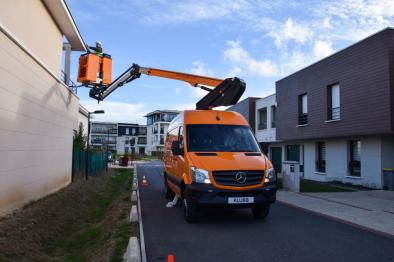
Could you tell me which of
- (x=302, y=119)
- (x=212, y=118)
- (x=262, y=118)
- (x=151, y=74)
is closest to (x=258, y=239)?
(x=212, y=118)

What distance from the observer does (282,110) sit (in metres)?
26.1

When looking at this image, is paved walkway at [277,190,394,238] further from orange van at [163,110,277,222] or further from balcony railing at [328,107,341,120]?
balcony railing at [328,107,341,120]

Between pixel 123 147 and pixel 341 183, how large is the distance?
95.9 metres

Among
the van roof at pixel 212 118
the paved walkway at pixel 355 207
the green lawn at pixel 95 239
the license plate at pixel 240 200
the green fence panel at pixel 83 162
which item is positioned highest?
the van roof at pixel 212 118

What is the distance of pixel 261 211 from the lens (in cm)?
881

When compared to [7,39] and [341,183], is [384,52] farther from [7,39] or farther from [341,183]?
[7,39]

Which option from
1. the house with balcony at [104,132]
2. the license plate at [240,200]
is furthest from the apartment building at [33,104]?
the house with balcony at [104,132]

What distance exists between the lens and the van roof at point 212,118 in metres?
9.51

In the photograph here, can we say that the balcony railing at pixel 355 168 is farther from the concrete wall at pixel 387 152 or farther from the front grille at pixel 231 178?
the front grille at pixel 231 178

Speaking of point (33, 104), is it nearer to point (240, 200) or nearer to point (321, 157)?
point (240, 200)

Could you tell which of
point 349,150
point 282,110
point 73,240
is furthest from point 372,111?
point 73,240

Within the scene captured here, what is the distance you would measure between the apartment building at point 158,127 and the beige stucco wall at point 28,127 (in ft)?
270

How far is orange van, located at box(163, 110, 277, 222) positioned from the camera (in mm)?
7820

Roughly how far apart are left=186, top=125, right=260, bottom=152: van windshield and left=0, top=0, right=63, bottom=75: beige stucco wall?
16.5 feet
